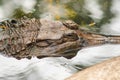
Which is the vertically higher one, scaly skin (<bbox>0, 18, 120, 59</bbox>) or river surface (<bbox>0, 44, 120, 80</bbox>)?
scaly skin (<bbox>0, 18, 120, 59</bbox>)

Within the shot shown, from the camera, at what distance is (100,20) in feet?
34.2

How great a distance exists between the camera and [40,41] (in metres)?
7.23

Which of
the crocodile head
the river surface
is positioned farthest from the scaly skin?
the river surface

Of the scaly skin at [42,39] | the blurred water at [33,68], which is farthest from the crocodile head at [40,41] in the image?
the blurred water at [33,68]

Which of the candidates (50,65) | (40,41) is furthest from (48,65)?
(40,41)

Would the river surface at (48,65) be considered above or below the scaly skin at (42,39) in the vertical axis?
below

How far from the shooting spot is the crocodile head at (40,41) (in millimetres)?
7164

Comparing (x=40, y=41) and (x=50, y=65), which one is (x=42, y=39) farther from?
(x=50, y=65)

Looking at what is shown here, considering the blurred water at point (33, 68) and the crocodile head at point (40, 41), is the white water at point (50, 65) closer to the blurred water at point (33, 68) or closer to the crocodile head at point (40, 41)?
the blurred water at point (33, 68)

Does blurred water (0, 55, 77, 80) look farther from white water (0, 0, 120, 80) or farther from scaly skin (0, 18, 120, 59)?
scaly skin (0, 18, 120, 59)

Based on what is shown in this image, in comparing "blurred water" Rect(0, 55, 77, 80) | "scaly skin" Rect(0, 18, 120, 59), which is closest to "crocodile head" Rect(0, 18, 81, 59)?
"scaly skin" Rect(0, 18, 120, 59)

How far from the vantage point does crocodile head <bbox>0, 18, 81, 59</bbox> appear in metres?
7.16

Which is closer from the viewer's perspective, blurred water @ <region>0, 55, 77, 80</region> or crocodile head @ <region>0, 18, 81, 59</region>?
blurred water @ <region>0, 55, 77, 80</region>

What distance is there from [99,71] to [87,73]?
0.18 m
